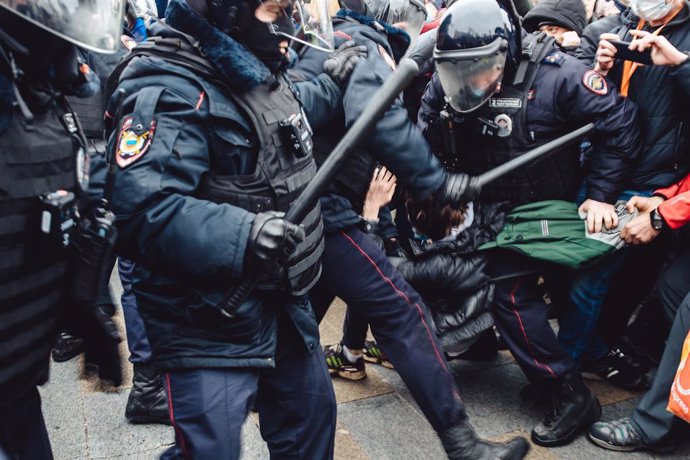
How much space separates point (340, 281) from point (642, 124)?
1548 millimetres

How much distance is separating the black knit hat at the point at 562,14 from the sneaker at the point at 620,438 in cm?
226

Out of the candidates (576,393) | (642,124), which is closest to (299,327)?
(576,393)

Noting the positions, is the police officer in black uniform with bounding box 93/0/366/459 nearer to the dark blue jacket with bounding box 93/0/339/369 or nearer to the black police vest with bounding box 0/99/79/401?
the dark blue jacket with bounding box 93/0/339/369

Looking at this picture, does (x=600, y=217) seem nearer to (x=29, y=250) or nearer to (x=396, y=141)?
(x=396, y=141)

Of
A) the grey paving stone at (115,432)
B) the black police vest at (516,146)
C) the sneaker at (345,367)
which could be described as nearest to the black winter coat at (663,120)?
the black police vest at (516,146)

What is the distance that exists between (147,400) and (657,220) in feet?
8.11

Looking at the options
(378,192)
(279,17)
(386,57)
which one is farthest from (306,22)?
(378,192)

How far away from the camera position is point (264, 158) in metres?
2.00

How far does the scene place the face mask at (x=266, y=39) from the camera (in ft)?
6.70

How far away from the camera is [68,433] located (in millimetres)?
3102

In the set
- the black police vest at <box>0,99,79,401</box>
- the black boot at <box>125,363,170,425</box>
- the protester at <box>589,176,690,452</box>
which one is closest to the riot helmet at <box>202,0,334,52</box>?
the black police vest at <box>0,99,79,401</box>

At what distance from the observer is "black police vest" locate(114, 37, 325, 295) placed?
1.97 m

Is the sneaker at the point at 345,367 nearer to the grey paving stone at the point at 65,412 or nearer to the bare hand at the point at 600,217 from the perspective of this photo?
the grey paving stone at the point at 65,412

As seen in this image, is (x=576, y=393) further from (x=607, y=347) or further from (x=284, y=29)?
(x=284, y=29)
